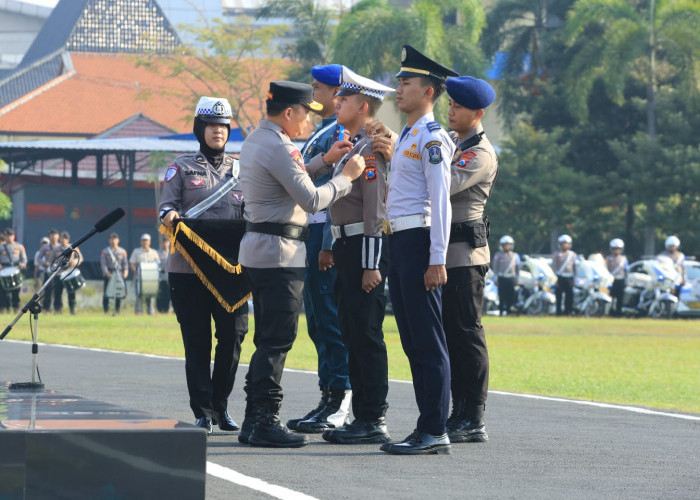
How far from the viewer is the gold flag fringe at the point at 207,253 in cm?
857

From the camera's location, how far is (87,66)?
7681 centimetres

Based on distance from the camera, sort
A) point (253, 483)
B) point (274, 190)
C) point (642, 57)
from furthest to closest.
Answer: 1. point (642, 57)
2. point (274, 190)
3. point (253, 483)

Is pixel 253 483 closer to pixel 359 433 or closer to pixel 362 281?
pixel 359 433

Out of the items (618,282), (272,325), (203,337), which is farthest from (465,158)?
(618,282)

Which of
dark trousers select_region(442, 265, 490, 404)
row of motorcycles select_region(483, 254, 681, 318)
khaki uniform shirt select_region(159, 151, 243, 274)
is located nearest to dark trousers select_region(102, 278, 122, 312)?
row of motorcycles select_region(483, 254, 681, 318)

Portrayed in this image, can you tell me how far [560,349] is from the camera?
20.7 m

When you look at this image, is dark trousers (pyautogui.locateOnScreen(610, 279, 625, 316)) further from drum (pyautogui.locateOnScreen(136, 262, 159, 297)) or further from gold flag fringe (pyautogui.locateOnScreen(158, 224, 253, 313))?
gold flag fringe (pyautogui.locateOnScreen(158, 224, 253, 313))

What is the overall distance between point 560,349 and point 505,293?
13.2 m

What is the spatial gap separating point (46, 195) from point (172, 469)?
4666 cm

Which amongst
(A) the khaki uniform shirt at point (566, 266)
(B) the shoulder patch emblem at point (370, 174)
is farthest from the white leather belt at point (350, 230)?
(A) the khaki uniform shirt at point (566, 266)

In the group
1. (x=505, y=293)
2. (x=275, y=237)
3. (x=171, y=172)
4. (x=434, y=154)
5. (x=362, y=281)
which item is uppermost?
(x=434, y=154)

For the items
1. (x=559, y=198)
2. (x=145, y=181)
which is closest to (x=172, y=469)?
(x=559, y=198)

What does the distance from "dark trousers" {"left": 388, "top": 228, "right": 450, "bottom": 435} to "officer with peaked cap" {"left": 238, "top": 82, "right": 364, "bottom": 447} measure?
0.49 m

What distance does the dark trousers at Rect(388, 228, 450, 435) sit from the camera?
7.76 metres
